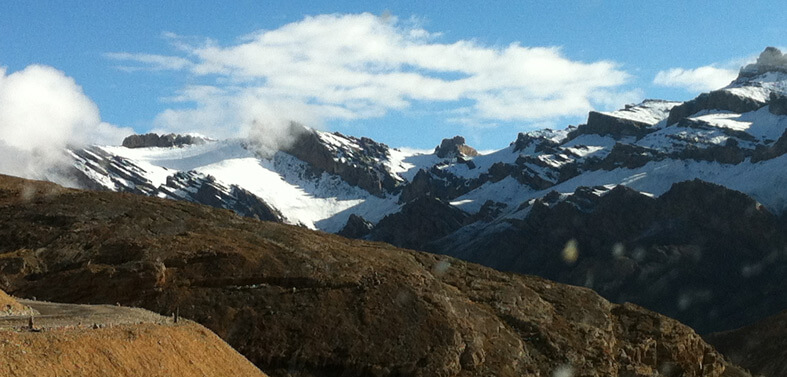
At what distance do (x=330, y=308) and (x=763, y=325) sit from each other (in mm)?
101241

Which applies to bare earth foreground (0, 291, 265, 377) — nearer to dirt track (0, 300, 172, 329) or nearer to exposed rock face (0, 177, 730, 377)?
dirt track (0, 300, 172, 329)

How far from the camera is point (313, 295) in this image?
169 feet

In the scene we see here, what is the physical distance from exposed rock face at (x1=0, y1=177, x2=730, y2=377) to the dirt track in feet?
34.7

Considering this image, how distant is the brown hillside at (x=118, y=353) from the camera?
74.8 feet

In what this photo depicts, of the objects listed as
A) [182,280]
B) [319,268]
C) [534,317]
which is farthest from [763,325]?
[182,280]

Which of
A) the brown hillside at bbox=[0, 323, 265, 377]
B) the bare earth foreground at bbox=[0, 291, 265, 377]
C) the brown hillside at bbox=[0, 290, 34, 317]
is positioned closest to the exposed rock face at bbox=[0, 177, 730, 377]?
the brown hillside at bbox=[0, 290, 34, 317]

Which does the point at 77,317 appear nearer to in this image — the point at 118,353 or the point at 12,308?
the point at 12,308

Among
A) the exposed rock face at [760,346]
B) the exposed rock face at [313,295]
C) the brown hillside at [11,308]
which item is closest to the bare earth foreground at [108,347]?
the brown hillside at [11,308]

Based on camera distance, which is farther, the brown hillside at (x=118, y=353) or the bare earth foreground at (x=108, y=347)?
the bare earth foreground at (x=108, y=347)

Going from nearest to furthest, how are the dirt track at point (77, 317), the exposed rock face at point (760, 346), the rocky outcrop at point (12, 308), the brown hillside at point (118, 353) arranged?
the brown hillside at point (118, 353)
the dirt track at point (77, 317)
the rocky outcrop at point (12, 308)
the exposed rock face at point (760, 346)

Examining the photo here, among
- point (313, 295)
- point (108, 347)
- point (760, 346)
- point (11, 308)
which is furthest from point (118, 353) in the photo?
point (760, 346)

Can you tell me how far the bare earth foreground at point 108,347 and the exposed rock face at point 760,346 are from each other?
326 ft

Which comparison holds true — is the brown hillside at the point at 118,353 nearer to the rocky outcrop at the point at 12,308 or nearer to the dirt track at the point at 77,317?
the dirt track at the point at 77,317

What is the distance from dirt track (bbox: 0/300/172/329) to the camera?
2791 centimetres
